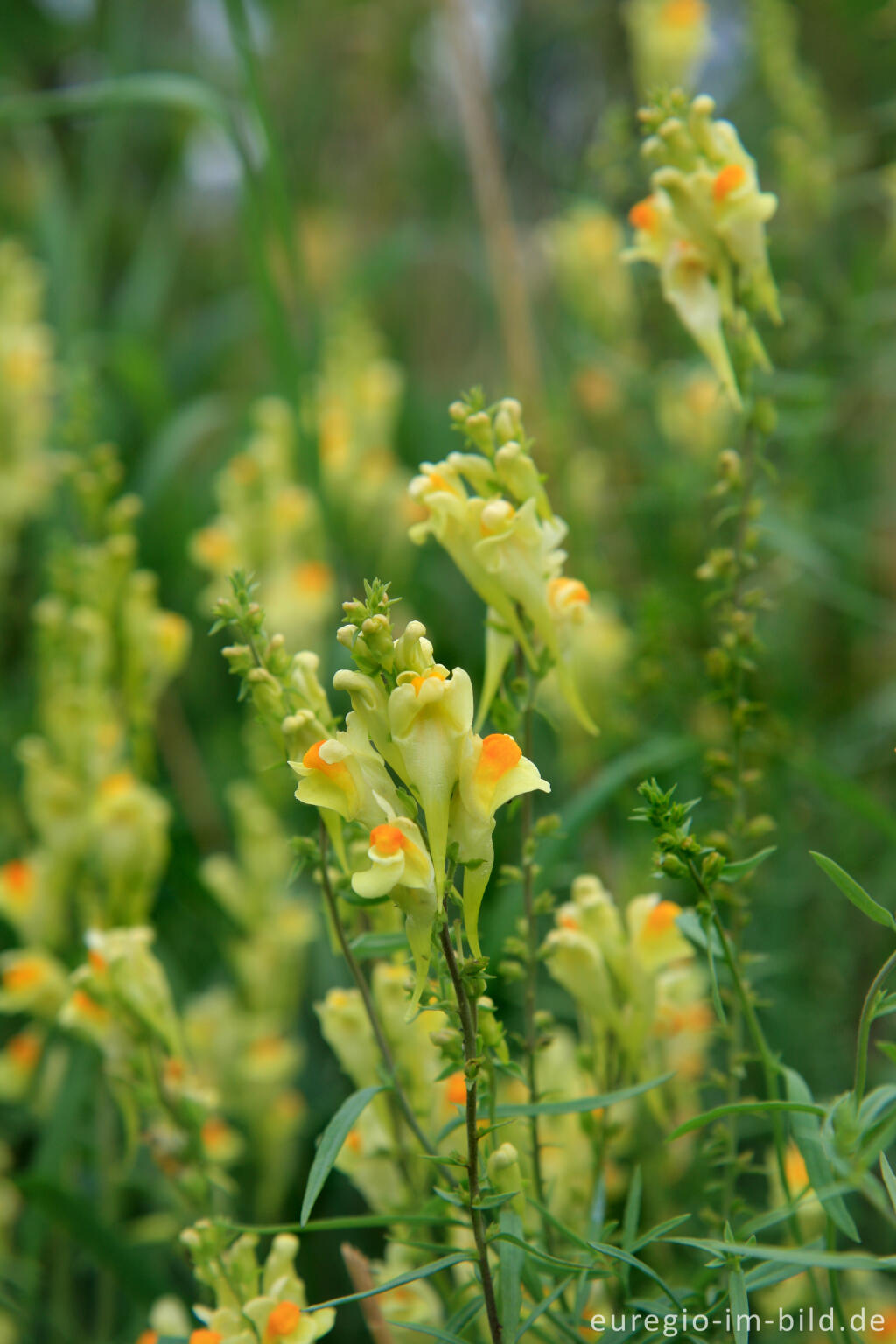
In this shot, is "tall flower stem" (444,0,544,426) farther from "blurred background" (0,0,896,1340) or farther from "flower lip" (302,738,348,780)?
"flower lip" (302,738,348,780)

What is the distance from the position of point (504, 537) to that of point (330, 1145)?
355 millimetres

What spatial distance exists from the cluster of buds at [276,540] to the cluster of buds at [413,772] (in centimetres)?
109

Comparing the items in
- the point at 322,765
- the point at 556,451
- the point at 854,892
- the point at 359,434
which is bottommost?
the point at 854,892

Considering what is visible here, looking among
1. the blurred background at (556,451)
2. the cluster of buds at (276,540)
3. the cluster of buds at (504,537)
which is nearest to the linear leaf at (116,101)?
the blurred background at (556,451)

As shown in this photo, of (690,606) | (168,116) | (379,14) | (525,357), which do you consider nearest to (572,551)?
(690,606)

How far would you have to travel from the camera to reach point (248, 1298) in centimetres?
71

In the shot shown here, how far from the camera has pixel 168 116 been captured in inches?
159

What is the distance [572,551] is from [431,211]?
99.9 inches

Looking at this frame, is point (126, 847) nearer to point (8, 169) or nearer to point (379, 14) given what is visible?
point (379, 14)

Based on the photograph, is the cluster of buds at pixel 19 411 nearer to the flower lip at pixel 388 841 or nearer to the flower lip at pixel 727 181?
the flower lip at pixel 727 181

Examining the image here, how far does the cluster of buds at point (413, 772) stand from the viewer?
560 millimetres

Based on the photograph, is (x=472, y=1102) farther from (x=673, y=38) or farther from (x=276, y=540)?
(x=673, y=38)

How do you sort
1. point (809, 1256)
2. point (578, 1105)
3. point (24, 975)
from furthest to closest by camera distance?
point (24, 975), point (578, 1105), point (809, 1256)

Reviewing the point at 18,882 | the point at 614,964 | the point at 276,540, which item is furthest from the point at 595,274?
the point at 614,964
